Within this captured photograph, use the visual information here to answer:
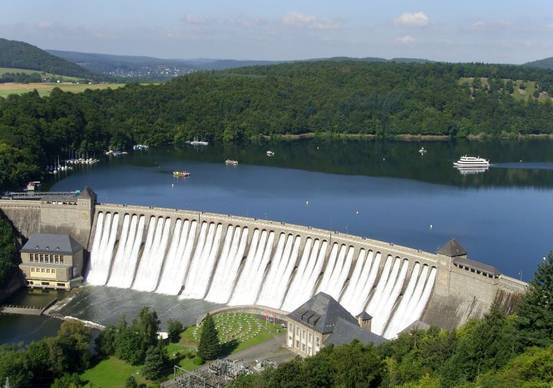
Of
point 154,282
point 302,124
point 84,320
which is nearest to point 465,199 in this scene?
point 154,282

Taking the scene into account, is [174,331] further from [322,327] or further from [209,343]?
[322,327]

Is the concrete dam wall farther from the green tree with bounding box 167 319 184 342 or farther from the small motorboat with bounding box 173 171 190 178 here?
the small motorboat with bounding box 173 171 190 178

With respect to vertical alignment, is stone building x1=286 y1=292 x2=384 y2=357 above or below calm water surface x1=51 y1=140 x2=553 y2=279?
above

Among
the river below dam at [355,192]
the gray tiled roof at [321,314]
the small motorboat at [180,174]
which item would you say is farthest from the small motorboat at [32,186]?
the gray tiled roof at [321,314]

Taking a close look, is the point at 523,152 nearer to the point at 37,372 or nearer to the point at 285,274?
the point at 285,274

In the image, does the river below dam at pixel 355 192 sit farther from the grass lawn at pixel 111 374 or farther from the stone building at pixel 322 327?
A: the stone building at pixel 322 327

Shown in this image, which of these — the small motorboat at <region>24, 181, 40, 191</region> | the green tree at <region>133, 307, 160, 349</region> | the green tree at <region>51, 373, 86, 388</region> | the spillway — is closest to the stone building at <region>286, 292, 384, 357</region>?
the spillway

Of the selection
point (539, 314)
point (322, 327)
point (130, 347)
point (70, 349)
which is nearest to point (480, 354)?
point (539, 314)
